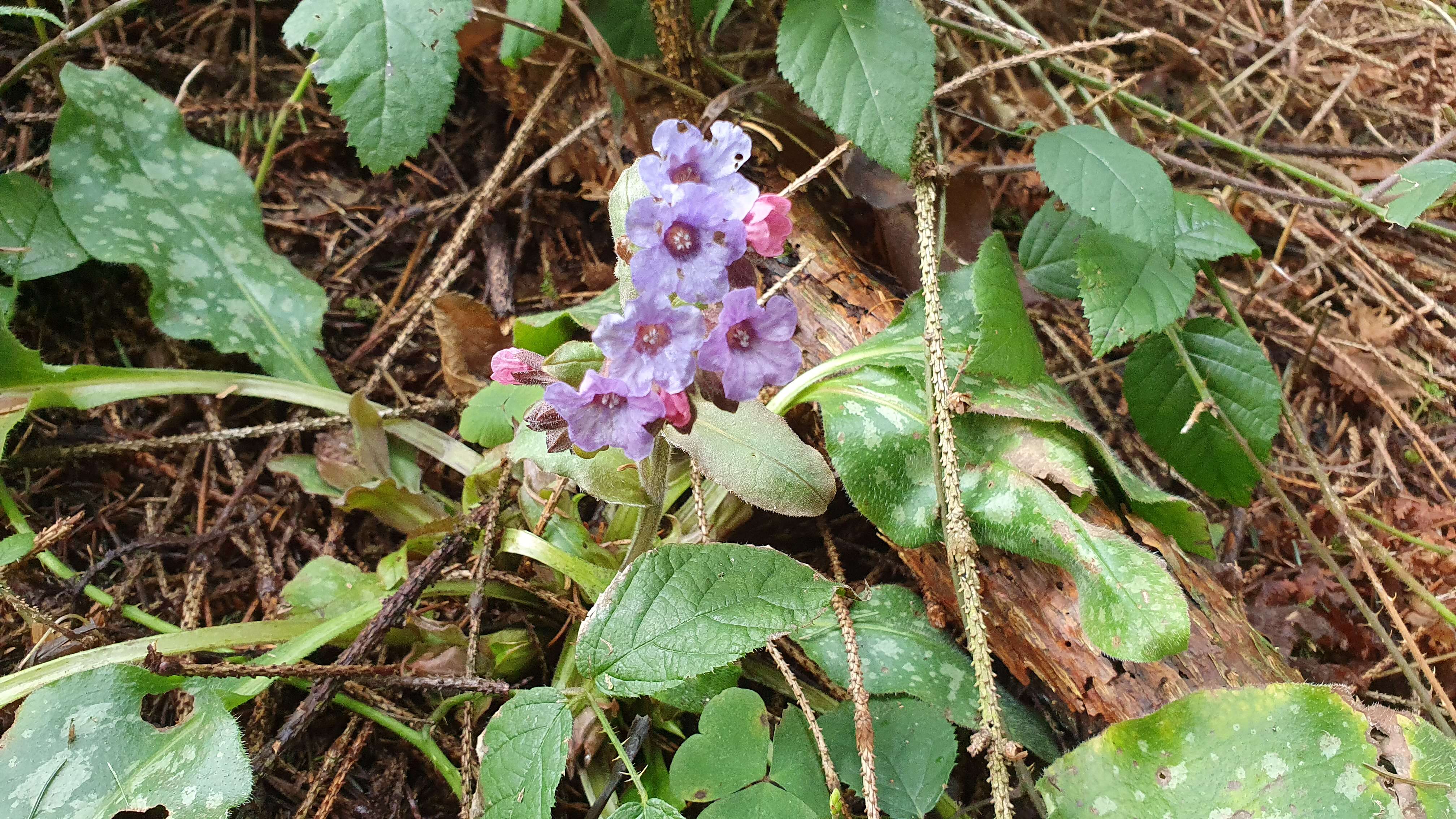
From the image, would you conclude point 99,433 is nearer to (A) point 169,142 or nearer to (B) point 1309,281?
(A) point 169,142

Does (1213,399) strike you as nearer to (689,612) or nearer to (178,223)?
(689,612)

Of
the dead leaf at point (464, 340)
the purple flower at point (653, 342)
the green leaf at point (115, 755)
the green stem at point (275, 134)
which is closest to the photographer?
the purple flower at point (653, 342)

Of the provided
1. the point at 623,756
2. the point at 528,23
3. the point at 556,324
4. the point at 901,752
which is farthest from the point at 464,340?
the point at 901,752

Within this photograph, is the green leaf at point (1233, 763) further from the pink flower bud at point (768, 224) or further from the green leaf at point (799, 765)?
the pink flower bud at point (768, 224)

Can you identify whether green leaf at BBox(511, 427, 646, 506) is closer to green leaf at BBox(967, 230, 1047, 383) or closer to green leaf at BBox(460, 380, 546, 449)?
green leaf at BBox(460, 380, 546, 449)

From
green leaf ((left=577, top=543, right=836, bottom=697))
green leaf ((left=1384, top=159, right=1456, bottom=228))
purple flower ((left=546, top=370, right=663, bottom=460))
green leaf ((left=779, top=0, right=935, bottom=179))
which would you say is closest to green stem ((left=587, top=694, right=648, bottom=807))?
green leaf ((left=577, top=543, right=836, bottom=697))

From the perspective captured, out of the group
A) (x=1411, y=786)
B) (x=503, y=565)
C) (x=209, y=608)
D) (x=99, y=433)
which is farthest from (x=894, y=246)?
(x=99, y=433)

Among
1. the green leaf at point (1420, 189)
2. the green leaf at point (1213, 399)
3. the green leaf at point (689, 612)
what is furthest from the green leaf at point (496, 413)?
the green leaf at point (1420, 189)
